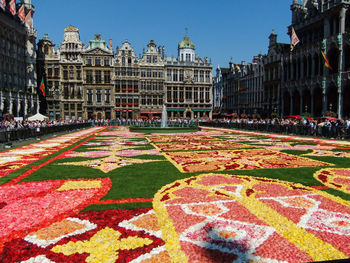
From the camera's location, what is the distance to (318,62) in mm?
37344

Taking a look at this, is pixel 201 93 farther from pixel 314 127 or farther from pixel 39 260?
pixel 39 260

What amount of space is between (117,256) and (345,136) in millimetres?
20453

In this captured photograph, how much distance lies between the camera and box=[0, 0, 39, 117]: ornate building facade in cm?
4056

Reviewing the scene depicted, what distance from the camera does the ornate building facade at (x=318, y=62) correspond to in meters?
33.0

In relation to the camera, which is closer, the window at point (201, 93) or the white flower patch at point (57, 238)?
the white flower patch at point (57, 238)

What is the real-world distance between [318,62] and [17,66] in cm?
4587

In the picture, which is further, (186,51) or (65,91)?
(186,51)

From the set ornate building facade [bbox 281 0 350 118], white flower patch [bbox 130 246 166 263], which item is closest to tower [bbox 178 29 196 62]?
ornate building facade [bbox 281 0 350 118]

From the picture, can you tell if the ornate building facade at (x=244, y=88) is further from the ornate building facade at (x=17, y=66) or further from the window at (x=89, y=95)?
the ornate building facade at (x=17, y=66)

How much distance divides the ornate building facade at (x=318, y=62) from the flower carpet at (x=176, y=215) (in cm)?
2630

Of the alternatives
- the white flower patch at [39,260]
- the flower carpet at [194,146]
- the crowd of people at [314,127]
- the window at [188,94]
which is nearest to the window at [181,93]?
the window at [188,94]

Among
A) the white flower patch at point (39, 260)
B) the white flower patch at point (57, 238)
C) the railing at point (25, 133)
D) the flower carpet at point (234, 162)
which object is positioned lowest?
the white flower patch at point (39, 260)

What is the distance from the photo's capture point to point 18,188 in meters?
6.57

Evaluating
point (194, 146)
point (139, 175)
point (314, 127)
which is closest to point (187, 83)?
point (314, 127)
